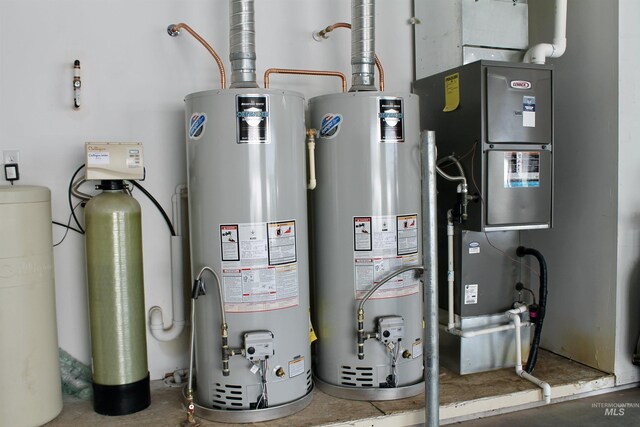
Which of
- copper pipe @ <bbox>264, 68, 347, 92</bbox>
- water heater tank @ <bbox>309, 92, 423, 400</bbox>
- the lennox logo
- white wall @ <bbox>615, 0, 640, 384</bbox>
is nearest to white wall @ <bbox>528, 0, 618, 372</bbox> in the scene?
white wall @ <bbox>615, 0, 640, 384</bbox>

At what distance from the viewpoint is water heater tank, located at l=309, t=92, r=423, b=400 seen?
2547 mm

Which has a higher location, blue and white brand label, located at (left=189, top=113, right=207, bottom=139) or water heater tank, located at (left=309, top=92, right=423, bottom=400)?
blue and white brand label, located at (left=189, top=113, right=207, bottom=139)

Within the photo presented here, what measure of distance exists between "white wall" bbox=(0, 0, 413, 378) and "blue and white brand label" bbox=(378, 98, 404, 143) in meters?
0.72

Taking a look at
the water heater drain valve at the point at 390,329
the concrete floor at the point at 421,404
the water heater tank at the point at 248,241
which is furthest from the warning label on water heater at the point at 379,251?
the concrete floor at the point at 421,404

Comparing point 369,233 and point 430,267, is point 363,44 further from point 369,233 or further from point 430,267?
point 430,267

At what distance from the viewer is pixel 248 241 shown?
2.36 m

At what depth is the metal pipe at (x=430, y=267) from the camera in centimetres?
241

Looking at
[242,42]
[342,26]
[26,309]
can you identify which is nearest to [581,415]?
[342,26]

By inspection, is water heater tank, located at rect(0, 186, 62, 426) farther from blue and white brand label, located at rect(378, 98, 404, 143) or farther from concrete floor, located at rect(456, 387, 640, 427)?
concrete floor, located at rect(456, 387, 640, 427)

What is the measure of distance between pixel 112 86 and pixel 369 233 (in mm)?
1451

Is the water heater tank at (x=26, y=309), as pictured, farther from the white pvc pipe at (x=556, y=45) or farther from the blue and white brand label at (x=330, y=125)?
the white pvc pipe at (x=556, y=45)

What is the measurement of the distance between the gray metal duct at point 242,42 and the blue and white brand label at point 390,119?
1.99ft

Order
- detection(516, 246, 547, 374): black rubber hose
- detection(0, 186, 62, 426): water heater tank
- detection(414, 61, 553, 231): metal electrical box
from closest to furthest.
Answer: detection(0, 186, 62, 426): water heater tank
detection(414, 61, 553, 231): metal electrical box
detection(516, 246, 547, 374): black rubber hose

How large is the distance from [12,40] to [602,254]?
3.11 meters
